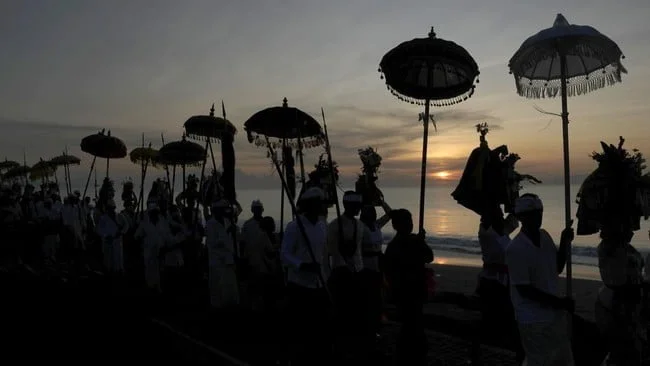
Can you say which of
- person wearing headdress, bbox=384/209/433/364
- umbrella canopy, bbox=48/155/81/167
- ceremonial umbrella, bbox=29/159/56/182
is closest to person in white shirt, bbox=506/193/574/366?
person wearing headdress, bbox=384/209/433/364

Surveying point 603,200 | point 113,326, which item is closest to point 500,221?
point 603,200

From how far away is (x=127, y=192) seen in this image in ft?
58.6

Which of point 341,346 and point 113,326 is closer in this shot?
point 341,346

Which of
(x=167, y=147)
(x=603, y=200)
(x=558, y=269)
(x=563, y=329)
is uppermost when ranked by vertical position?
(x=167, y=147)

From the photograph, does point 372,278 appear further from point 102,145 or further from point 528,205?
point 102,145

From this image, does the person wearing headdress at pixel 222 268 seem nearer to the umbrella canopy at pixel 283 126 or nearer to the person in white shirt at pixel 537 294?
the umbrella canopy at pixel 283 126

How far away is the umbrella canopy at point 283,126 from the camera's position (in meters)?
9.77

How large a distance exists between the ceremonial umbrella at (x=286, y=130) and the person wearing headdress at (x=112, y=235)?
6510 mm

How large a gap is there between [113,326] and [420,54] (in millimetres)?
6942

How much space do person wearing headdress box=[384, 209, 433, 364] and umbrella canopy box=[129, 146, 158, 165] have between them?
1262 cm

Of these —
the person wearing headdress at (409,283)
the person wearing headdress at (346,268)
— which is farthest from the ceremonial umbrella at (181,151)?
the person wearing headdress at (409,283)

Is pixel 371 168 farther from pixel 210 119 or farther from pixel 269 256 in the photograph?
pixel 210 119

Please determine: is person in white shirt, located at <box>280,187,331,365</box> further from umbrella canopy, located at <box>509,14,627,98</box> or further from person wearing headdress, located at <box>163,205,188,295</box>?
person wearing headdress, located at <box>163,205,188,295</box>

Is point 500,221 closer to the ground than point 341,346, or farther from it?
farther from it
